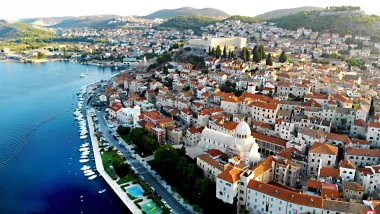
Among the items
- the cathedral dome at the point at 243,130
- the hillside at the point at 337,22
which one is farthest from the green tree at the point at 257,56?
the hillside at the point at 337,22

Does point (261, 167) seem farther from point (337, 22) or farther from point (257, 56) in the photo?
point (337, 22)

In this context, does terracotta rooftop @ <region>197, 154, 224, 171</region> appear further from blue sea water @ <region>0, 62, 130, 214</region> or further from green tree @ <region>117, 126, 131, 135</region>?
green tree @ <region>117, 126, 131, 135</region>

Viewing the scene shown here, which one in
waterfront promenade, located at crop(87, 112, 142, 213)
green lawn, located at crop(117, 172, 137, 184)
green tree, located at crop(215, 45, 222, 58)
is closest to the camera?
waterfront promenade, located at crop(87, 112, 142, 213)

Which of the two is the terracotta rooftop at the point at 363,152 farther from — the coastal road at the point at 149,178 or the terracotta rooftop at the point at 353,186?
the coastal road at the point at 149,178

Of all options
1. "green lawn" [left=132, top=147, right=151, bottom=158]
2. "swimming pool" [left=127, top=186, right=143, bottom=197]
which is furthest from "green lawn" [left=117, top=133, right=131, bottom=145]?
"swimming pool" [left=127, top=186, right=143, bottom=197]

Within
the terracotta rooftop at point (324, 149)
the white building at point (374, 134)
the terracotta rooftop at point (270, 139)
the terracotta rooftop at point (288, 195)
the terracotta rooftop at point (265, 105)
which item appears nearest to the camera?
the terracotta rooftop at point (288, 195)

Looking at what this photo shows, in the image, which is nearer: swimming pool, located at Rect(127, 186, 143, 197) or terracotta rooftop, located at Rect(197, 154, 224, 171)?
terracotta rooftop, located at Rect(197, 154, 224, 171)

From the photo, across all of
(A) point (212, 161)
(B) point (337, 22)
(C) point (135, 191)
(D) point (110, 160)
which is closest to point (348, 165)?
(A) point (212, 161)
